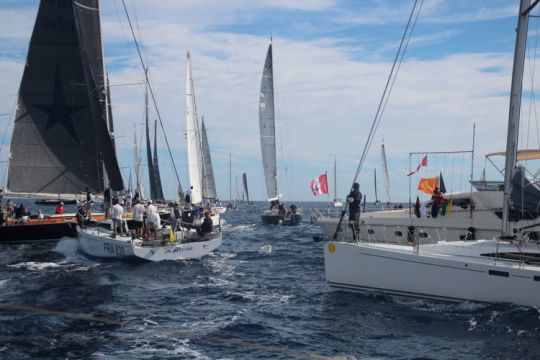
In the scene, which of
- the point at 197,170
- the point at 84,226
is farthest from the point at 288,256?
the point at 197,170

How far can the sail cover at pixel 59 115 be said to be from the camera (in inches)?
1227

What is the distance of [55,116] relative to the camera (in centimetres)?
3156

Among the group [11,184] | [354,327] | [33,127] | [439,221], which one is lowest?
[354,327]

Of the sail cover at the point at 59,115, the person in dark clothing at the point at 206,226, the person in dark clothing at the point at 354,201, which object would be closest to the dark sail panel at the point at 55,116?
the sail cover at the point at 59,115

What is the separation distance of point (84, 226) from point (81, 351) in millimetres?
16368

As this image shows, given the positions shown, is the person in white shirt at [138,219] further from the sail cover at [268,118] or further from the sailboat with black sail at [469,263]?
the sail cover at [268,118]

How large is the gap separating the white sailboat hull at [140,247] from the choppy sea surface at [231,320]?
1374mm

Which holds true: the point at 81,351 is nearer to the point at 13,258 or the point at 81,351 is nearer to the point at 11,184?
the point at 13,258

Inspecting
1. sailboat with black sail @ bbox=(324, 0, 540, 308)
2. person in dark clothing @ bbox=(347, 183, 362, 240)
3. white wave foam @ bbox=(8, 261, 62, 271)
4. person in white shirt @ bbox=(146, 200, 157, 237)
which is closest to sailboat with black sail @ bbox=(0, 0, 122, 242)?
person in white shirt @ bbox=(146, 200, 157, 237)

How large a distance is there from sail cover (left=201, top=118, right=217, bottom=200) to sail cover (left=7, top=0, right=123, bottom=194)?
3790cm

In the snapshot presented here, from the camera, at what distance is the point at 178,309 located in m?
14.5

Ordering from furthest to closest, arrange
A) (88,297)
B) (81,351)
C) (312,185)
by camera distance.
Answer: (312,185), (88,297), (81,351)

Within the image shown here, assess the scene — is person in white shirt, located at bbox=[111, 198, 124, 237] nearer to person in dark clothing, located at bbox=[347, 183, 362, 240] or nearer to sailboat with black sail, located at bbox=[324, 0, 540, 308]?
person in dark clothing, located at bbox=[347, 183, 362, 240]

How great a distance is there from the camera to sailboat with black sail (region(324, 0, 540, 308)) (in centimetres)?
1344
